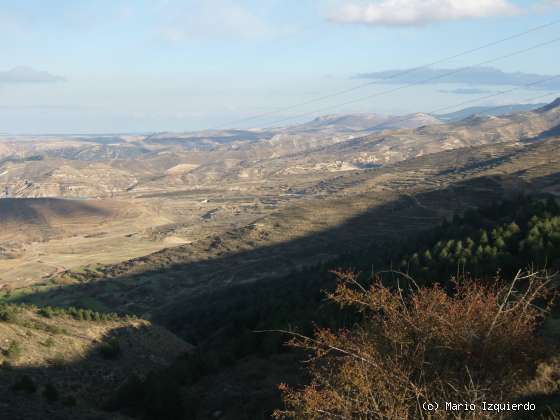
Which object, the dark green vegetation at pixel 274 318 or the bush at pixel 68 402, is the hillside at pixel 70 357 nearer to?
the bush at pixel 68 402

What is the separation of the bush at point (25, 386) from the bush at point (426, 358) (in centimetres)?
1798

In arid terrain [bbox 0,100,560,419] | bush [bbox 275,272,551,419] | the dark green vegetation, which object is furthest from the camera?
arid terrain [bbox 0,100,560,419]

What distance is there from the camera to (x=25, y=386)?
24.3 metres

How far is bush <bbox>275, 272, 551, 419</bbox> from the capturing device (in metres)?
9.73

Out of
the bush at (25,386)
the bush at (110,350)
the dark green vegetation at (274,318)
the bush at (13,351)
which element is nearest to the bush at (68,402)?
the bush at (25,386)

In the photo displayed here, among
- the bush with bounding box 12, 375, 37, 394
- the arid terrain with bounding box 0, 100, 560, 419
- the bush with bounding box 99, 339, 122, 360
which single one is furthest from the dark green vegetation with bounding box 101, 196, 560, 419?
the bush with bounding box 99, 339, 122, 360

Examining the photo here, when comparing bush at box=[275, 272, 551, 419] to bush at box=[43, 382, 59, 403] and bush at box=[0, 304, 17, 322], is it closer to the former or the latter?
bush at box=[43, 382, 59, 403]

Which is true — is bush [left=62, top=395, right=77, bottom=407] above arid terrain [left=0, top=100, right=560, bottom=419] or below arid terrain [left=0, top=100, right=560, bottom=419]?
above

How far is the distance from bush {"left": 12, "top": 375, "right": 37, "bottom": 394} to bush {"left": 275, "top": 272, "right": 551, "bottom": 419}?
708 inches

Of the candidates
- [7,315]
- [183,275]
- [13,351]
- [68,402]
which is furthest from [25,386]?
[183,275]

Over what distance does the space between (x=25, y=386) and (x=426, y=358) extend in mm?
19885

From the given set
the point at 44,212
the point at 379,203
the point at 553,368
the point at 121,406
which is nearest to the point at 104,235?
the point at 44,212

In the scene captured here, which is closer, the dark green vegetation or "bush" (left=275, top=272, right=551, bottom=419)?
"bush" (left=275, top=272, right=551, bottom=419)

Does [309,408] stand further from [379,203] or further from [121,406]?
[379,203]
